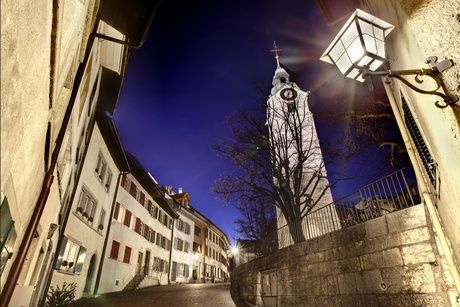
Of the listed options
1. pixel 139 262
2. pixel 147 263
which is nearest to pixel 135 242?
pixel 139 262

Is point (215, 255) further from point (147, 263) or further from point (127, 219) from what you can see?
point (127, 219)

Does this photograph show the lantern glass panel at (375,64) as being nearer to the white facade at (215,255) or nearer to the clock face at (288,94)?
the clock face at (288,94)

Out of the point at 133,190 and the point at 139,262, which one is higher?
the point at 133,190

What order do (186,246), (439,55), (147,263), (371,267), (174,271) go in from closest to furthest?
(439,55), (371,267), (147,263), (174,271), (186,246)

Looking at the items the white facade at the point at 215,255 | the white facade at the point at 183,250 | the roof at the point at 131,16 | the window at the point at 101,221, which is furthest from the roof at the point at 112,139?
the white facade at the point at 215,255

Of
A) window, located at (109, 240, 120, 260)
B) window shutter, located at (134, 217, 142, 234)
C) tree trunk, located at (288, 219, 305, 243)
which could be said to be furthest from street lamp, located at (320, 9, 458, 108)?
window shutter, located at (134, 217, 142, 234)

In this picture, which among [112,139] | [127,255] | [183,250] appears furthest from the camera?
[183,250]

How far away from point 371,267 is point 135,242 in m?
19.3

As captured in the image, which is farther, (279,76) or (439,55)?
(279,76)

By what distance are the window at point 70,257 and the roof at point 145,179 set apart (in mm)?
8637

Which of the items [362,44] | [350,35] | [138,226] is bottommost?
[362,44]

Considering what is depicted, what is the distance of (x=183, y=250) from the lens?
33.9 metres

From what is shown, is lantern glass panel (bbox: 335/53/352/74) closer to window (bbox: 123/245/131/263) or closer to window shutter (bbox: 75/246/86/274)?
window shutter (bbox: 75/246/86/274)

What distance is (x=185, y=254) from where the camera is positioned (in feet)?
113
